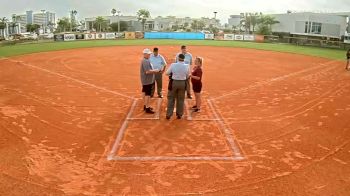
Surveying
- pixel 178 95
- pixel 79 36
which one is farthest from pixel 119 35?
pixel 178 95

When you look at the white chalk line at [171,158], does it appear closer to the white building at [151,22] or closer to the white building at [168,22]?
the white building at [151,22]

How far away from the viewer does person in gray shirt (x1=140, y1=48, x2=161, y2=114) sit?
10.8 m

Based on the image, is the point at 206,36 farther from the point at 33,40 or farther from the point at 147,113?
the point at 147,113

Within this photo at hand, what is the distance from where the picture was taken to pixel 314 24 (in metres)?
58.5

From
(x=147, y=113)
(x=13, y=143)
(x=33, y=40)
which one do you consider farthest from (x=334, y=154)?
(x=33, y=40)

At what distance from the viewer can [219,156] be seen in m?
7.63

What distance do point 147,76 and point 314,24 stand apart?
180 feet

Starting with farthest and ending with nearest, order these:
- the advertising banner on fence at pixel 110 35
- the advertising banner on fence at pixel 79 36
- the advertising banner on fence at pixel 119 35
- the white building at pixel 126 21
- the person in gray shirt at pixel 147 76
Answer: the white building at pixel 126 21 < the advertising banner on fence at pixel 119 35 < the advertising banner on fence at pixel 110 35 < the advertising banner on fence at pixel 79 36 < the person in gray shirt at pixel 147 76

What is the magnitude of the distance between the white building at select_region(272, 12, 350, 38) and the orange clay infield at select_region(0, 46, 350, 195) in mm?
42051

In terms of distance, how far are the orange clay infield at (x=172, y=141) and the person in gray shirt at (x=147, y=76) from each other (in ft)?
1.17

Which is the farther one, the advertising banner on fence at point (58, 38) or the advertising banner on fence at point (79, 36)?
the advertising banner on fence at point (79, 36)

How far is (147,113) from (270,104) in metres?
4.57

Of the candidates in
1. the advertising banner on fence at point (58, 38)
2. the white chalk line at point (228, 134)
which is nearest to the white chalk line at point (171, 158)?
the white chalk line at point (228, 134)

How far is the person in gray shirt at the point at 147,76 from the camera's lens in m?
10.8
